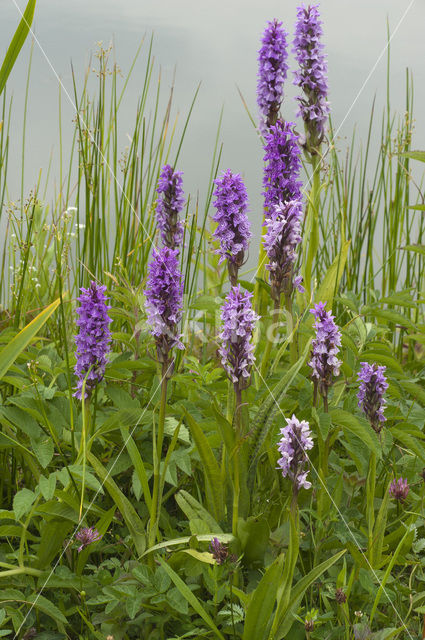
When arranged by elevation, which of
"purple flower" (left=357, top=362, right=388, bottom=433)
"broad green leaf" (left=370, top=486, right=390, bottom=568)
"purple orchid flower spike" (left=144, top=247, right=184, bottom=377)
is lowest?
"broad green leaf" (left=370, top=486, right=390, bottom=568)

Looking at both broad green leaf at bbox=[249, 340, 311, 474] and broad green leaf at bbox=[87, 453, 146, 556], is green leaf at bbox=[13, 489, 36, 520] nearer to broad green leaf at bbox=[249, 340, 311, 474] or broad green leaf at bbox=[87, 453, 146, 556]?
broad green leaf at bbox=[87, 453, 146, 556]

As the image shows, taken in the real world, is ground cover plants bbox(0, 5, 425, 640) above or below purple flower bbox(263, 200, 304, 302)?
below

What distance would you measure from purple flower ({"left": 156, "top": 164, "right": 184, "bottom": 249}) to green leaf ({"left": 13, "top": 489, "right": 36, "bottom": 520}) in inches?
35.8

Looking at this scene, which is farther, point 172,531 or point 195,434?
point 172,531

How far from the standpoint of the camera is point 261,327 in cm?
228

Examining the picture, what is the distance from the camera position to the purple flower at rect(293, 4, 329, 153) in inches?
101

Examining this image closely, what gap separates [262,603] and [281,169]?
51.0 inches

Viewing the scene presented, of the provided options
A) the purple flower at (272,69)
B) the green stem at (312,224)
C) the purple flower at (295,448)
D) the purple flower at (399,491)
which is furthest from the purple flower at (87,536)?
the purple flower at (272,69)

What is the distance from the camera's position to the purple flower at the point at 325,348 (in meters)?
1.64

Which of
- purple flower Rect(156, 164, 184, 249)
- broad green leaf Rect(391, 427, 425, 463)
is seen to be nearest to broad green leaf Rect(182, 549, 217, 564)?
broad green leaf Rect(391, 427, 425, 463)

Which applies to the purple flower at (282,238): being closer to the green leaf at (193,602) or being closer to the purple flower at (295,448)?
the purple flower at (295,448)

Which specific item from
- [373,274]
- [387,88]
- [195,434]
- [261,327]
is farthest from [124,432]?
[387,88]

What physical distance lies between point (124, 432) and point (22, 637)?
1.72 feet

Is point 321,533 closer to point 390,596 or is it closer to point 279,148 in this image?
point 390,596
